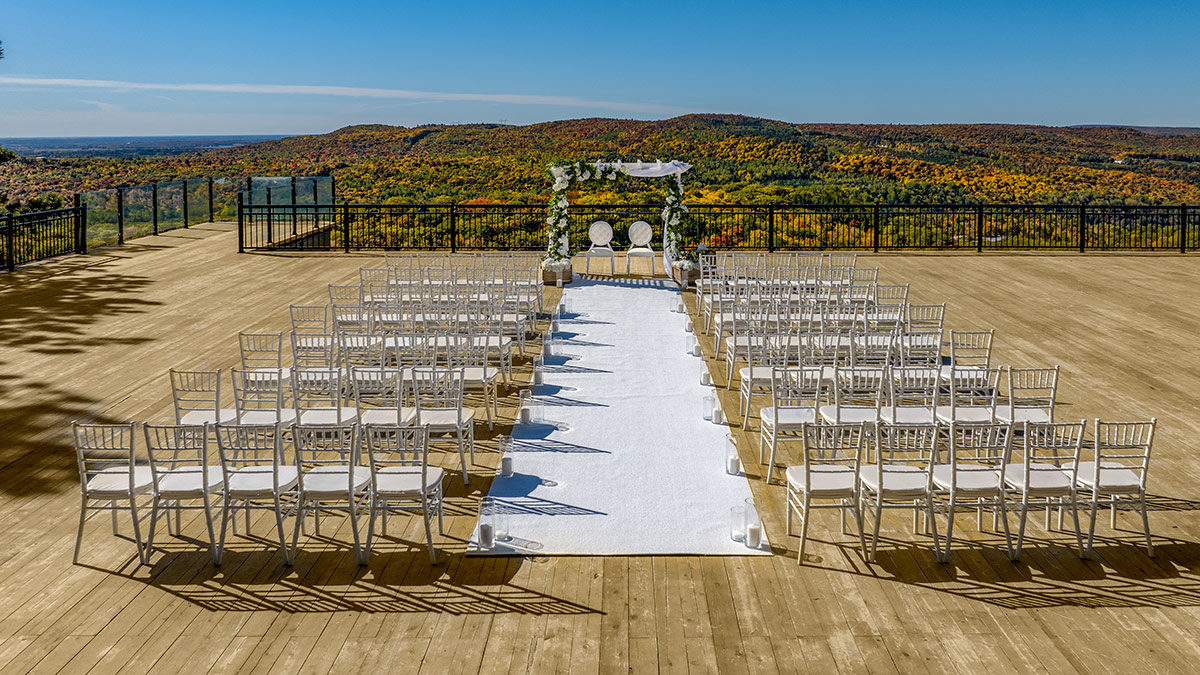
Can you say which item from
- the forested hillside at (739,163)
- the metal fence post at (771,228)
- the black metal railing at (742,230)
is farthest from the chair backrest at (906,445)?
the forested hillside at (739,163)

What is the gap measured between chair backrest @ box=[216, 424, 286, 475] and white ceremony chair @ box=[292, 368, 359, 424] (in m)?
0.29

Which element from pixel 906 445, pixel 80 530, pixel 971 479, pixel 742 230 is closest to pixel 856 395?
pixel 906 445

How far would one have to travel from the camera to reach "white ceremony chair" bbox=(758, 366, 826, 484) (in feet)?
24.2

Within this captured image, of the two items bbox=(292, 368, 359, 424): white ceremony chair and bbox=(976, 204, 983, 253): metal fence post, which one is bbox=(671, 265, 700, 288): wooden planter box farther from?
bbox=(292, 368, 359, 424): white ceremony chair

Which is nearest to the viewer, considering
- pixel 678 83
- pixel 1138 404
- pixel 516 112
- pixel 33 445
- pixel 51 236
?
pixel 33 445

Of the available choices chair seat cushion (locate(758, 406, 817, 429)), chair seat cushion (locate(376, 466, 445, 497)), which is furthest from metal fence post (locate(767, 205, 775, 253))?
chair seat cushion (locate(376, 466, 445, 497))

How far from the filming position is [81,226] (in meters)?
20.2

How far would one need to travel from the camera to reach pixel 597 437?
27.9ft

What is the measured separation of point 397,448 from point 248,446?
1.00m

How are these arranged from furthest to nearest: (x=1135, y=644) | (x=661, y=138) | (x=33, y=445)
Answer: (x=661, y=138)
(x=33, y=445)
(x=1135, y=644)

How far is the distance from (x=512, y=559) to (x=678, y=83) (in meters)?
60.6

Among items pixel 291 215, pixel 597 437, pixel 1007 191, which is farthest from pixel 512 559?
pixel 1007 191

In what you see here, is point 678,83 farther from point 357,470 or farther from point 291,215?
point 357,470

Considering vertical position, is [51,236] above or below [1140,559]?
above
